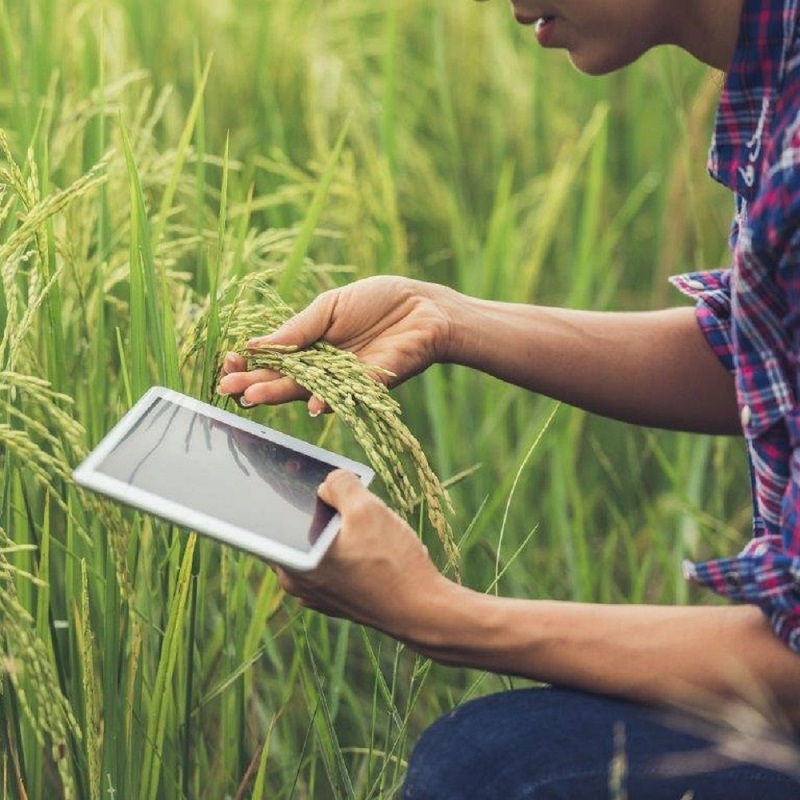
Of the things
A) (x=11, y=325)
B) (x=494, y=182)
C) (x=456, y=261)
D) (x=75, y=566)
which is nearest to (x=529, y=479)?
(x=456, y=261)

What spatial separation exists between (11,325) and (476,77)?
255 centimetres

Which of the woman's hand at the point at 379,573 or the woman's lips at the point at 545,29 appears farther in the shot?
the woman's lips at the point at 545,29

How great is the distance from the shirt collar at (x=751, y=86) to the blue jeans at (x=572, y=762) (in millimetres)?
607

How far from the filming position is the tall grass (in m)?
1.73

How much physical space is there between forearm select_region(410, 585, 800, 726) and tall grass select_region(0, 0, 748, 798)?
208mm

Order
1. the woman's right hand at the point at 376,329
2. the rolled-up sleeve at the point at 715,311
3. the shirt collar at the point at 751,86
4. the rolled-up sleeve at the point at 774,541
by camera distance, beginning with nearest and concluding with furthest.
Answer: the rolled-up sleeve at the point at 774,541 < the shirt collar at the point at 751,86 < the woman's right hand at the point at 376,329 < the rolled-up sleeve at the point at 715,311

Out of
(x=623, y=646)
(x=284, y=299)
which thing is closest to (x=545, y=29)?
(x=284, y=299)

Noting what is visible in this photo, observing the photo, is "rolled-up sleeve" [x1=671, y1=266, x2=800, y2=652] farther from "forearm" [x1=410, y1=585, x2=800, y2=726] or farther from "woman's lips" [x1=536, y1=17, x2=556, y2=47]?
"woman's lips" [x1=536, y1=17, x2=556, y2=47]

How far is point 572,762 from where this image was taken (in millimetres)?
1507

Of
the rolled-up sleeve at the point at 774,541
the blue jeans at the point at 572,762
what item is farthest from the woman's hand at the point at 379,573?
the rolled-up sleeve at the point at 774,541

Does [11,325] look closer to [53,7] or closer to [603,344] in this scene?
[603,344]

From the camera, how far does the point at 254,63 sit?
359 cm

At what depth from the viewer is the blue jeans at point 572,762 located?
1499 millimetres

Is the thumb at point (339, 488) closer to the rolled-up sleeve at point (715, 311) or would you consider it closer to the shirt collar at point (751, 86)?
the shirt collar at point (751, 86)
